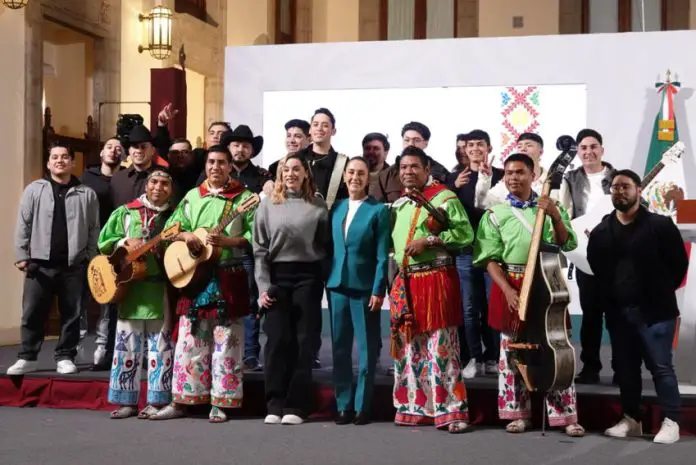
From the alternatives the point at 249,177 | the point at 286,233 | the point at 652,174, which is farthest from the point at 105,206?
the point at 652,174

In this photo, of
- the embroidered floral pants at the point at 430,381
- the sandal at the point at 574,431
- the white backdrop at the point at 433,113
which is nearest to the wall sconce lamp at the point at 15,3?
the white backdrop at the point at 433,113

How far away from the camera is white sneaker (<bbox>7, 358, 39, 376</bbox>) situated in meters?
6.26

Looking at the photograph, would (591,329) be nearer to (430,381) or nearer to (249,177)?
(430,381)

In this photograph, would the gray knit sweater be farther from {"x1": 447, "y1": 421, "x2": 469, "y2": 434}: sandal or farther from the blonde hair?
{"x1": 447, "y1": 421, "x2": 469, "y2": 434}: sandal

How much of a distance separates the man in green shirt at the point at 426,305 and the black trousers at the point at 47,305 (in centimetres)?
203

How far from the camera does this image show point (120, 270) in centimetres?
568

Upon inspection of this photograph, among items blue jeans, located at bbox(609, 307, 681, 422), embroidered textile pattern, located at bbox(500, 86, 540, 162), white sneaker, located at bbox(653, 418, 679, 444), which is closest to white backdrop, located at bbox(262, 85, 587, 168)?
embroidered textile pattern, located at bbox(500, 86, 540, 162)

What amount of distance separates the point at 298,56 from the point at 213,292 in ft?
11.4

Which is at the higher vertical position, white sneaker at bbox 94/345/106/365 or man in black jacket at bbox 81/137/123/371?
man in black jacket at bbox 81/137/123/371

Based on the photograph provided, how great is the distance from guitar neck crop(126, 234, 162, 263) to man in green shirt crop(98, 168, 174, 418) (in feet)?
0.14

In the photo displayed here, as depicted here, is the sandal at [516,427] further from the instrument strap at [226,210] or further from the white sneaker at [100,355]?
the white sneaker at [100,355]

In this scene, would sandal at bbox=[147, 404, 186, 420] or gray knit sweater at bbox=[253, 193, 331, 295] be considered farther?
sandal at bbox=[147, 404, 186, 420]

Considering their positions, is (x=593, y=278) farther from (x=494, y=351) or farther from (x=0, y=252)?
(x=0, y=252)

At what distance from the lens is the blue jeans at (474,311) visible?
20.0 ft
